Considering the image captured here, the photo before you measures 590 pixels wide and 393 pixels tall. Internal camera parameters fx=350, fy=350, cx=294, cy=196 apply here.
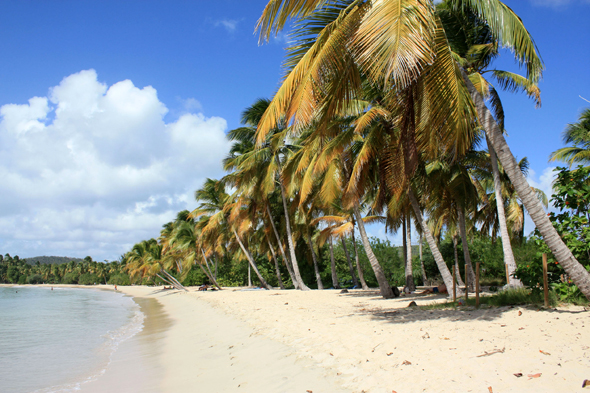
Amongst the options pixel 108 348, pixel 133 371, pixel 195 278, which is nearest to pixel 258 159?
pixel 108 348

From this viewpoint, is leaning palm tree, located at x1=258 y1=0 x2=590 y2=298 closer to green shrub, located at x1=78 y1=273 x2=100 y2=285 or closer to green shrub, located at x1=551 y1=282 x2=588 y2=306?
green shrub, located at x1=551 y1=282 x2=588 y2=306

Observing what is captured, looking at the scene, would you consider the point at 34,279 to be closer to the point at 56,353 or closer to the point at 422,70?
the point at 56,353

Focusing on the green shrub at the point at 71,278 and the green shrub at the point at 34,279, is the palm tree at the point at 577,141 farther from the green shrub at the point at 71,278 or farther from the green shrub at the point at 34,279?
the green shrub at the point at 34,279

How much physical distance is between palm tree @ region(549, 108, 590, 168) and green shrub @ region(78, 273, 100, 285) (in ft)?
364

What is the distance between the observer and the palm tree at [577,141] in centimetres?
1491

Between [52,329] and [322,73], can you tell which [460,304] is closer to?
[322,73]

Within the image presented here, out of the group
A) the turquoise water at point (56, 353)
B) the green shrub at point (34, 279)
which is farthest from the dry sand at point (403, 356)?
the green shrub at point (34, 279)

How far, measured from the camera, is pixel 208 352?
22.0ft

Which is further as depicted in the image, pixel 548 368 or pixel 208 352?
pixel 208 352

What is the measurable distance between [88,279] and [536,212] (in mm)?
115276

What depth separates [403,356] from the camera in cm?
437

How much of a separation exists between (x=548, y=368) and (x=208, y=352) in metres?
5.43

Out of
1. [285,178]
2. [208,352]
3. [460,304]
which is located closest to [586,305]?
[460,304]

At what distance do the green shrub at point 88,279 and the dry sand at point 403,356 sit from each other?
356 ft
